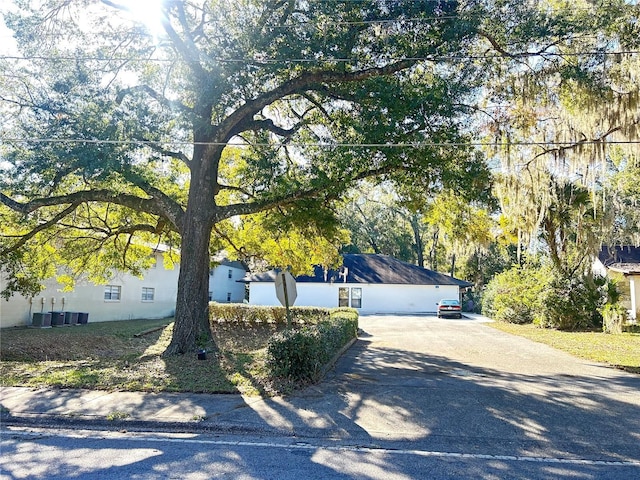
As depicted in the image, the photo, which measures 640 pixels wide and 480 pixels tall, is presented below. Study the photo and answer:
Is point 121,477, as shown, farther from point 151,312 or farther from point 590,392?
point 151,312

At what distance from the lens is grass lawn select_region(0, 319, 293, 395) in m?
8.39

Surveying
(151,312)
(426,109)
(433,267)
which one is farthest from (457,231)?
(433,267)

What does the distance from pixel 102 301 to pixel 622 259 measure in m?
29.5

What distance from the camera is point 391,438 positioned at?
19.2 ft

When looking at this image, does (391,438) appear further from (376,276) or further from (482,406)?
(376,276)

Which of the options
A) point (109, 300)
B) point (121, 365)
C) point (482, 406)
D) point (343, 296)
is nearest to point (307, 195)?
point (121, 365)

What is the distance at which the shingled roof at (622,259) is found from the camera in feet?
80.7

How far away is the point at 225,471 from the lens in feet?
15.4

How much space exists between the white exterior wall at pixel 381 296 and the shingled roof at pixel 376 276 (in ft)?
1.25

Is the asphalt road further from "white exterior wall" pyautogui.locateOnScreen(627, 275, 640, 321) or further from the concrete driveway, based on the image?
"white exterior wall" pyautogui.locateOnScreen(627, 275, 640, 321)

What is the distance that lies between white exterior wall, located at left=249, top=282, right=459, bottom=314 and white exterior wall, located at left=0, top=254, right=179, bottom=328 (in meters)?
9.28

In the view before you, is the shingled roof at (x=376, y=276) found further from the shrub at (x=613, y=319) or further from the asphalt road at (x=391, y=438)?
the asphalt road at (x=391, y=438)

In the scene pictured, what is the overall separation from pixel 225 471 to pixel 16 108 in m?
11.3

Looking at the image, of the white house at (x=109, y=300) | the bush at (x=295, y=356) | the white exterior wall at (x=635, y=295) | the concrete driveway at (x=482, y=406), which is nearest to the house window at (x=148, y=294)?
the white house at (x=109, y=300)
